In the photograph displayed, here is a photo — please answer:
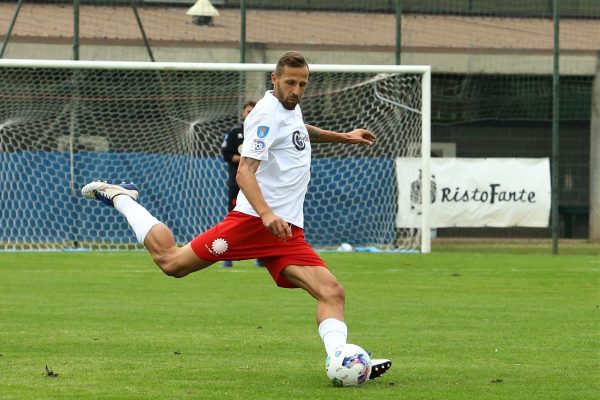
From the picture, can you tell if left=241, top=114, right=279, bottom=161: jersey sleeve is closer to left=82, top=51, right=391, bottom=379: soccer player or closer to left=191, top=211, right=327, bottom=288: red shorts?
left=82, top=51, right=391, bottom=379: soccer player

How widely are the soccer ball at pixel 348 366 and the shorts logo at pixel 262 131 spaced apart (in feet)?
4.16

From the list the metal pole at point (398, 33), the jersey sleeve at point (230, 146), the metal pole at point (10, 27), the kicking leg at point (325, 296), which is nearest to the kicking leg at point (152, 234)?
the kicking leg at point (325, 296)

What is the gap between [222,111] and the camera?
2152 centimetres

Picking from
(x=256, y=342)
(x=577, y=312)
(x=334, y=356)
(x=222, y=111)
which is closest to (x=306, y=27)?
(x=222, y=111)

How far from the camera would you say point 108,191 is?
8469 millimetres

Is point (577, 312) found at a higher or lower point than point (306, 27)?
lower

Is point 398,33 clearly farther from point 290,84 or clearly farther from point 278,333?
point 290,84

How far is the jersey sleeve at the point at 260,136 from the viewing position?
23.4 ft

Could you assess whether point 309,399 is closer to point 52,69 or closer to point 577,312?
point 577,312

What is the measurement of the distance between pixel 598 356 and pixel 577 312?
10.6 ft

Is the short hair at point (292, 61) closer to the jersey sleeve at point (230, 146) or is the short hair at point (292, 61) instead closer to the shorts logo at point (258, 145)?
the shorts logo at point (258, 145)

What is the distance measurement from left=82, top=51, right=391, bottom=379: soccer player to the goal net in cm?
1345

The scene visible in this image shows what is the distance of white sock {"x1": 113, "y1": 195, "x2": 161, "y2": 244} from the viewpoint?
7.95 meters

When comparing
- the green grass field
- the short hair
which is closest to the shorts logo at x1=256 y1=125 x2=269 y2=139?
the short hair
